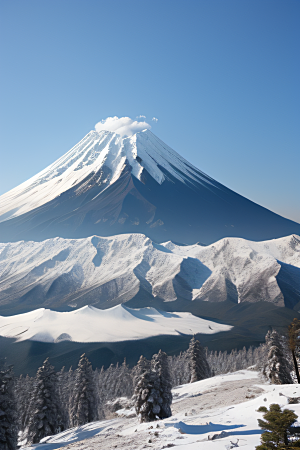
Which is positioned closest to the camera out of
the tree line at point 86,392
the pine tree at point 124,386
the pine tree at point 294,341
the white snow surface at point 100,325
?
the tree line at point 86,392

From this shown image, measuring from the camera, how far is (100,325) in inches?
4564

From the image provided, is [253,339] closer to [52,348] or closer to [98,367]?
[98,367]

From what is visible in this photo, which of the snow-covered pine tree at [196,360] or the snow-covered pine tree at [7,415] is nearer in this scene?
the snow-covered pine tree at [7,415]

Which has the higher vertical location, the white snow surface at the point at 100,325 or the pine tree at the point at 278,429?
the pine tree at the point at 278,429

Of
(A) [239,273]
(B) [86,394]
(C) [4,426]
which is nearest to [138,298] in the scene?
(A) [239,273]

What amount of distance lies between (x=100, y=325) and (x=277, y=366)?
88203 millimetres

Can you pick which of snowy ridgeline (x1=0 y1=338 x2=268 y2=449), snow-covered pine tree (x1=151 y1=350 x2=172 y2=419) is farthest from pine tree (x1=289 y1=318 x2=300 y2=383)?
snow-covered pine tree (x1=151 y1=350 x2=172 y2=419)

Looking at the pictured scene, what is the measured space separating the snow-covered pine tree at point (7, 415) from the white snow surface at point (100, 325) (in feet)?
262

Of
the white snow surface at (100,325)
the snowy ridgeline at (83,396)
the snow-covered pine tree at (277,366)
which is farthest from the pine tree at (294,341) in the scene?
the white snow surface at (100,325)

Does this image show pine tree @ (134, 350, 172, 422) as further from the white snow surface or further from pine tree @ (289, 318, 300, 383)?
the white snow surface

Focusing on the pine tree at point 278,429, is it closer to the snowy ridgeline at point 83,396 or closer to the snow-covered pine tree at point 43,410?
the snowy ridgeline at point 83,396

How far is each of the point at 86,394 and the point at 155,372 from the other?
11657 millimetres

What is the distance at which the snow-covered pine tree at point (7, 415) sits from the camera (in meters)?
25.0

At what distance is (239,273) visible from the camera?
598 ft
